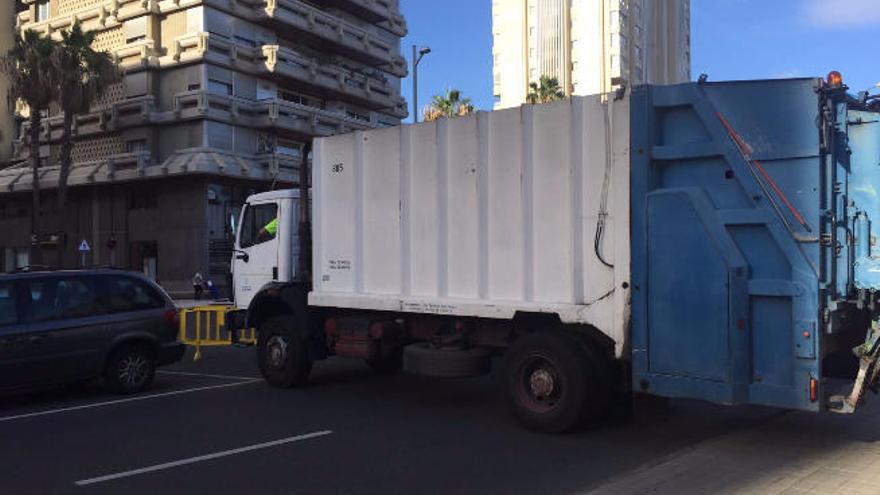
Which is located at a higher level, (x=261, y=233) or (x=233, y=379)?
(x=261, y=233)

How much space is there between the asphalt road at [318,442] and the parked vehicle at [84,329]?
40 cm

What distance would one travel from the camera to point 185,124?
1500 inches

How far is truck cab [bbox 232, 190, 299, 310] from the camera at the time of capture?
33.4 ft

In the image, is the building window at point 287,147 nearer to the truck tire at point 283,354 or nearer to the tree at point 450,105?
the tree at point 450,105

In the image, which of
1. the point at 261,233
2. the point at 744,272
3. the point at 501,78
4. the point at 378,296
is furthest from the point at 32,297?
the point at 501,78

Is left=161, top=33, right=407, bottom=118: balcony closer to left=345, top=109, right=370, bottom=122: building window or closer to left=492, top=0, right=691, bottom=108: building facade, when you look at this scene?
left=345, top=109, right=370, bottom=122: building window

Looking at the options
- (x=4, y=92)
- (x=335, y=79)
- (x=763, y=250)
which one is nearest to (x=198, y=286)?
(x=335, y=79)

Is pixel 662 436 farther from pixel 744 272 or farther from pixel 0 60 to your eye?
pixel 0 60

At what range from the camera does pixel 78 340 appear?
30.7ft

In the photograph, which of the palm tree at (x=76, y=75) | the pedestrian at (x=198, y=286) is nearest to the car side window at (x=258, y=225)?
the pedestrian at (x=198, y=286)

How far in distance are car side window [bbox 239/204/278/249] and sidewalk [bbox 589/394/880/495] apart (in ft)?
20.4

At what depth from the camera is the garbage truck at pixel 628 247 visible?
6078 mm

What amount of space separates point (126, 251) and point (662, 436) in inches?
1546

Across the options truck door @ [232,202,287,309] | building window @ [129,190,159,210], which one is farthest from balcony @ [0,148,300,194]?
truck door @ [232,202,287,309]
